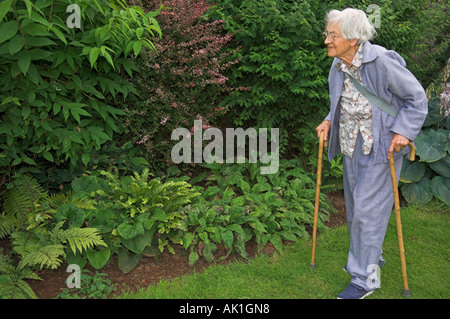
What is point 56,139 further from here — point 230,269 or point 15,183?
point 230,269

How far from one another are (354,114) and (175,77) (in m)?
2.19

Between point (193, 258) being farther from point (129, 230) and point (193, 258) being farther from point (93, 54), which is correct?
point (93, 54)

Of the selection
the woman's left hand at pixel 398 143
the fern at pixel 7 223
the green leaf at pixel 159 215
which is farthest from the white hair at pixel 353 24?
the fern at pixel 7 223

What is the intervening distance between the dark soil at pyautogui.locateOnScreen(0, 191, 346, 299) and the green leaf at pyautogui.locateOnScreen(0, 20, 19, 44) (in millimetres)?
1896

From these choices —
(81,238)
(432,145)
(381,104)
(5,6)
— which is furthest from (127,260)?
(432,145)

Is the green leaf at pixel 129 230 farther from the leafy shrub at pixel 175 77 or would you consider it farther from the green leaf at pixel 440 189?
the green leaf at pixel 440 189

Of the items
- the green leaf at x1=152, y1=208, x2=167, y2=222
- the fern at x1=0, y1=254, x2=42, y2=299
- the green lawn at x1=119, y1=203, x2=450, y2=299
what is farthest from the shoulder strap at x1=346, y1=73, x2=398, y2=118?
Answer: the fern at x1=0, y1=254, x2=42, y2=299

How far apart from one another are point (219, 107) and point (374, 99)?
2225mm

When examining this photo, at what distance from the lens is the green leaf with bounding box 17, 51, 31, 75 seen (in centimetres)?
333

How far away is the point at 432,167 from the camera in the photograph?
209 inches

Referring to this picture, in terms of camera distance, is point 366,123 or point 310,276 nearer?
point 366,123

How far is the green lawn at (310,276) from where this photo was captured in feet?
11.4

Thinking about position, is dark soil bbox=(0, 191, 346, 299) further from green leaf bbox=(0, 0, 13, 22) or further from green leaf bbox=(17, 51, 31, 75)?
green leaf bbox=(0, 0, 13, 22)

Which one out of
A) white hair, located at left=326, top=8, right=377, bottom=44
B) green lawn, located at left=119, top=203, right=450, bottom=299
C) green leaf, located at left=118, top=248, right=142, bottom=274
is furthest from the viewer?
green leaf, located at left=118, top=248, right=142, bottom=274
